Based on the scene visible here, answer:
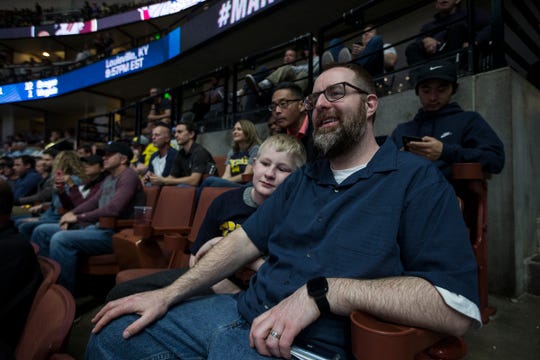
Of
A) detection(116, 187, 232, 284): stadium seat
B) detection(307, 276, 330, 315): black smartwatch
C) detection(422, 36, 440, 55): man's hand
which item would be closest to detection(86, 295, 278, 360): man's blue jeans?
detection(307, 276, 330, 315): black smartwatch

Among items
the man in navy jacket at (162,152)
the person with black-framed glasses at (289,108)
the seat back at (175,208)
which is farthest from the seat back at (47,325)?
the man in navy jacket at (162,152)

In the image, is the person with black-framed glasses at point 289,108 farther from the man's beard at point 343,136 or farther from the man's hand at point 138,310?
the man's hand at point 138,310

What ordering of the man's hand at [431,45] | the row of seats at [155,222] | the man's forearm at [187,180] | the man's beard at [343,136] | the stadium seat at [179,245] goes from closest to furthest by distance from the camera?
the man's beard at [343,136] < the stadium seat at [179,245] < the row of seats at [155,222] < the man's hand at [431,45] < the man's forearm at [187,180]

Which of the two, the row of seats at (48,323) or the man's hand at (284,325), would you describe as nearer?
the man's hand at (284,325)

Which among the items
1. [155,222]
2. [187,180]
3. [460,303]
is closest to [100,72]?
[187,180]

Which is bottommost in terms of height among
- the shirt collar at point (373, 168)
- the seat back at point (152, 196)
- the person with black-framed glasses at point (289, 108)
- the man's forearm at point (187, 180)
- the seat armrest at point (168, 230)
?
the seat armrest at point (168, 230)

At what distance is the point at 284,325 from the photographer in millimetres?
855

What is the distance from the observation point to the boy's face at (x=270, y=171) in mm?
1573

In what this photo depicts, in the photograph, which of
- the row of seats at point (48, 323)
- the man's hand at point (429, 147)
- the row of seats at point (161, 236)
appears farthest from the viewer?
the row of seats at point (161, 236)

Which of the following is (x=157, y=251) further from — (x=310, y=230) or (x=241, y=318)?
(x=310, y=230)

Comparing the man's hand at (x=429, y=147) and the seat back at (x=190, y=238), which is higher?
the man's hand at (x=429, y=147)

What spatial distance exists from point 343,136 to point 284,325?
0.65 m

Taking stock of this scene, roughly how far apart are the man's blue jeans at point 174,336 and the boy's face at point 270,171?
621 mm

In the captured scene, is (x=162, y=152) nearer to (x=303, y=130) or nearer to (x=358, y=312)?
(x=303, y=130)
